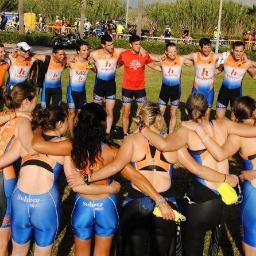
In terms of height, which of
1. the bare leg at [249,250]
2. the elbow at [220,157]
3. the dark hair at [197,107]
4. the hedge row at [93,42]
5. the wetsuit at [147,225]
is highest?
the dark hair at [197,107]

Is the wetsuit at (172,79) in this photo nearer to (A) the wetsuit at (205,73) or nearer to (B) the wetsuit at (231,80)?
(A) the wetsuit at (205,73)

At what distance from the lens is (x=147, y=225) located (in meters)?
4.22

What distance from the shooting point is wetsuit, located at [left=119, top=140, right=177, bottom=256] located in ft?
13.8

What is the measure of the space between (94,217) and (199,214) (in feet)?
3.47

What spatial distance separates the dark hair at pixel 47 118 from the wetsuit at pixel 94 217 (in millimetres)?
765

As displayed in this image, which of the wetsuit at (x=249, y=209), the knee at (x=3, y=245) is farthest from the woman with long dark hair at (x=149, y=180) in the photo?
the knee at (x=3, y=245)

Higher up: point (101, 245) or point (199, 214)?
point (199, 214)

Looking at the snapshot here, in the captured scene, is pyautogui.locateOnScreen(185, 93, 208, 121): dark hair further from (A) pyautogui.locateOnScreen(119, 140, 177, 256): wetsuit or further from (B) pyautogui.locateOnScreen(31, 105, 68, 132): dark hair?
(B) pyautogui.locateOnScreen(31, 105, 68, 132): dark hair

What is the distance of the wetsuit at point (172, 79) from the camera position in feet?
35.9

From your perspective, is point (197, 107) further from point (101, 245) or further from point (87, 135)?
point (101, 245)

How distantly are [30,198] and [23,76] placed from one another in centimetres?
692

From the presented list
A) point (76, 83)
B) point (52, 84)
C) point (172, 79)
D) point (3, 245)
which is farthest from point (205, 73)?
point (3, 245)

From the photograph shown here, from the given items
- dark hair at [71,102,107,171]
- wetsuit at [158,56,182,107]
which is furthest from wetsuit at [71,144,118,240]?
wetsuit at [158,56,182,107]

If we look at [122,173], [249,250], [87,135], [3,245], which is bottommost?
[3,245]
